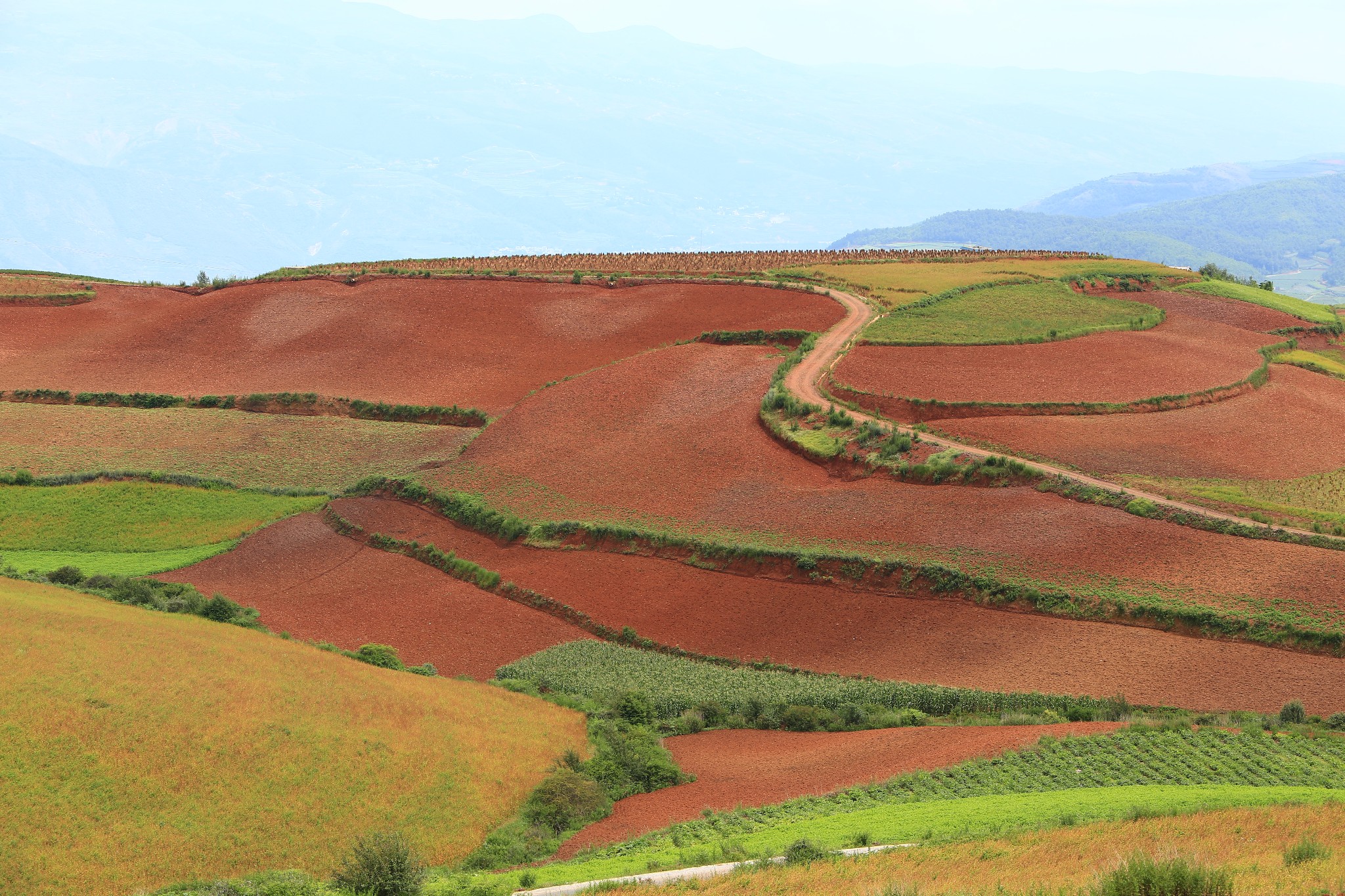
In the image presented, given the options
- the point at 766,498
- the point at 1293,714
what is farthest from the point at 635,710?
the point at 1293,714

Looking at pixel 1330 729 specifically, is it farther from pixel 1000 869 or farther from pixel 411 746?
pixel 411 746

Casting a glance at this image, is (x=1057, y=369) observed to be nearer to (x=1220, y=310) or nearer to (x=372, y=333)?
(x=1220, y=310)

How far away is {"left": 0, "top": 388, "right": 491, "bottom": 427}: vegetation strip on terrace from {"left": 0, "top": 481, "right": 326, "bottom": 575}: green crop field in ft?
42.8

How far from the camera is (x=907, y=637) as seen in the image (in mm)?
41031

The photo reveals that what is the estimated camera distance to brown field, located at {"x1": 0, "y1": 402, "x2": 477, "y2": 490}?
6338cm

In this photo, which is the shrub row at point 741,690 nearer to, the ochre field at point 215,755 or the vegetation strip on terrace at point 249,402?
the ochre field at point 215,755

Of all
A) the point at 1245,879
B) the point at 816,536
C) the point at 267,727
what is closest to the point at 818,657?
the point at 816,536

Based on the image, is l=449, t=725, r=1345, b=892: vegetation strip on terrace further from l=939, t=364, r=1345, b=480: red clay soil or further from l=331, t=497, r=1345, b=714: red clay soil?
l=939, t=364, r=1345, b=480: red clay soil

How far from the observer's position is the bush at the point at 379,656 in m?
39.1

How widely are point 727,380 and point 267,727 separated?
4282 cm

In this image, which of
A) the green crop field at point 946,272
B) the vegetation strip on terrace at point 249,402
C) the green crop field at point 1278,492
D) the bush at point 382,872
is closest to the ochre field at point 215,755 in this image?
the bush at point 382,872

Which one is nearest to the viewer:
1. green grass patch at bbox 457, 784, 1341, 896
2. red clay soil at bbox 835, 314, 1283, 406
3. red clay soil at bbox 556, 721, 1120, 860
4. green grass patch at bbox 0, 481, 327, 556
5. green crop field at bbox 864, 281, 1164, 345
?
green grass patch at bbox 457, 784, 1341, 896

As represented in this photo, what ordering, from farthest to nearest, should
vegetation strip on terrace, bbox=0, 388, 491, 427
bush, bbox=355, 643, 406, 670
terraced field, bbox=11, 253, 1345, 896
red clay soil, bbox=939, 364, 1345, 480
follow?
vegetation strip on terrace, bbox=0, 388, 491, 427 → red clay soil, bbox=939, 364, 1345, 480 → bush, bbox=355, 643, 406, 670 → terraced field, bbox=11, 253, 1345, 896

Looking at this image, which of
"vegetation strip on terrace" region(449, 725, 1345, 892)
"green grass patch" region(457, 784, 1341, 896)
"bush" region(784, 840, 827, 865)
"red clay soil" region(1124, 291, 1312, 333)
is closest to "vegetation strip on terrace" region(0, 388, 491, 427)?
"vegetation strip on terrace" region(449, 725, 1345, 892)
